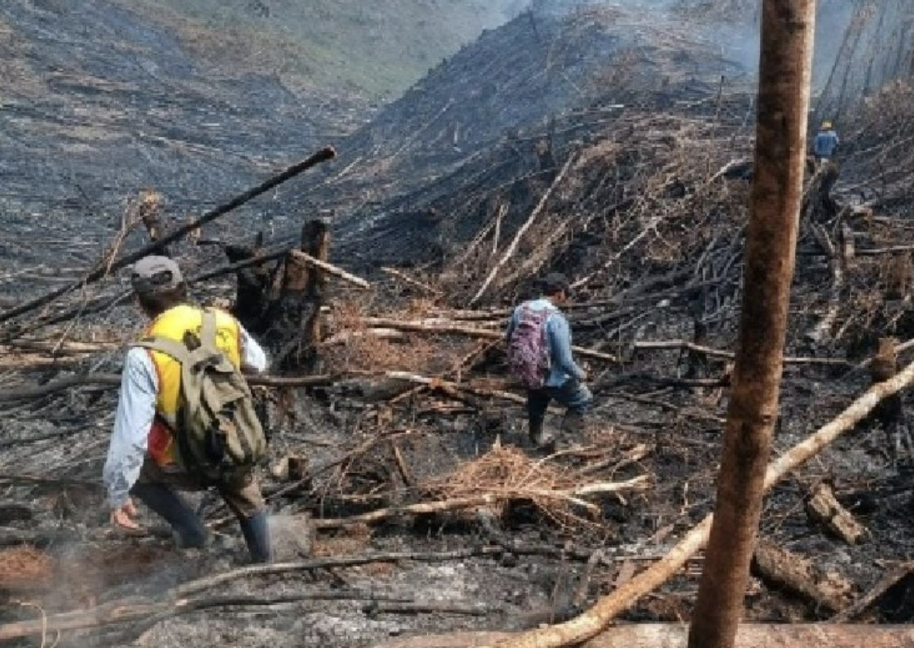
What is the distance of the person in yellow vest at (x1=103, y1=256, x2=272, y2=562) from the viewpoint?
11.1ft

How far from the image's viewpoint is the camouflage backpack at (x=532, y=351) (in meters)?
6.04

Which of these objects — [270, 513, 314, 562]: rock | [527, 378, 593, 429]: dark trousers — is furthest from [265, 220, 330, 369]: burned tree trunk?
[270, 513, 314, 562]: rock

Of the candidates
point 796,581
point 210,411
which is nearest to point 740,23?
point 796,581

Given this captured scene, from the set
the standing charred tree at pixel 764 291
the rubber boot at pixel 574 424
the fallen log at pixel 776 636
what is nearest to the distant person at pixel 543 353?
the rubber boot at pixel 574 424

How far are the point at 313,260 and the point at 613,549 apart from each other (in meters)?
2.89

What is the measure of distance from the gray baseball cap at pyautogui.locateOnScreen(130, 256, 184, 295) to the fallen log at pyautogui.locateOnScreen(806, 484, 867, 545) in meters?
3.35

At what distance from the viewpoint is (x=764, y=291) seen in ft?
5.63

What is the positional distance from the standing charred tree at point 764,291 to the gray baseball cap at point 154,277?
2.45 meters

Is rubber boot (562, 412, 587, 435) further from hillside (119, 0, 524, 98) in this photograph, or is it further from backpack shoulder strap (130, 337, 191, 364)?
hillside (119, 0, 524, 98)

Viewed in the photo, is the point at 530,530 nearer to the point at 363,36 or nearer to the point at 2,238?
the point at 2,238

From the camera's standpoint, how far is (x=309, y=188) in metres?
17.9

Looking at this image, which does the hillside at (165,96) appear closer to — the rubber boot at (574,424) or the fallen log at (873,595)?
the rubber boot at (574,424)

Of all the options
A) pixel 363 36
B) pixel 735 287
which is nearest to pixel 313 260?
pixel 735 287

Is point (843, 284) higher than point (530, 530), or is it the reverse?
point (843, 284)
